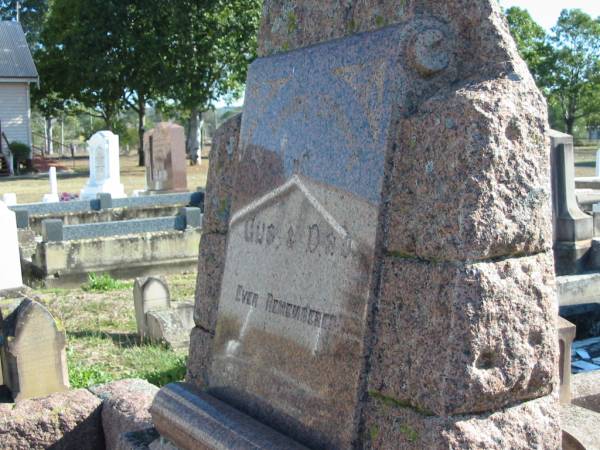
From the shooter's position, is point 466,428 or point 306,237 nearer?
point 466,428

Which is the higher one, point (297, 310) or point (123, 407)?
point (297, 310)

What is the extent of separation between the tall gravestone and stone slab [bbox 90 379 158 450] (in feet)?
2.43

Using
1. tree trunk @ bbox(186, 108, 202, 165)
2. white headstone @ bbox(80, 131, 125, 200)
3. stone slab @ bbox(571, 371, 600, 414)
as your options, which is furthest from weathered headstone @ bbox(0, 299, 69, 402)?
tree trunk @ bbox(186, 108, 202, 165)

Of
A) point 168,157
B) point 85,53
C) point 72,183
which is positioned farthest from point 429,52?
point 85,53

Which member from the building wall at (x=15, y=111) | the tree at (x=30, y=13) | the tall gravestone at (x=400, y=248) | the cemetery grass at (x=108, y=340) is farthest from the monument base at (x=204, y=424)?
the tree at (x=30, y=13)

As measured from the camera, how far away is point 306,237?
8.38 feet

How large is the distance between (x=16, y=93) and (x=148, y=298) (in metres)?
29.9

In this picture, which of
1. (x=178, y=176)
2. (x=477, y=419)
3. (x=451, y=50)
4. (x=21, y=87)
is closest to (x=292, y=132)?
(x=451, y=50)

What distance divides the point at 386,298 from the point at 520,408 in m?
0.47

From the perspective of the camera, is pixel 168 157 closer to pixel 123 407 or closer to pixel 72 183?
pixel 72 183

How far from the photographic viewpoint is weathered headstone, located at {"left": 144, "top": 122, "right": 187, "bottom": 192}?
1823 cm

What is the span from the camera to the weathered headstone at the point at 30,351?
4672 mm

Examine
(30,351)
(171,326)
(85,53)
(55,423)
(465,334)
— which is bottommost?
(171,326)

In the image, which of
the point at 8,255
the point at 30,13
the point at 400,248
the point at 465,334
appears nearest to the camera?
the point at 465,334
